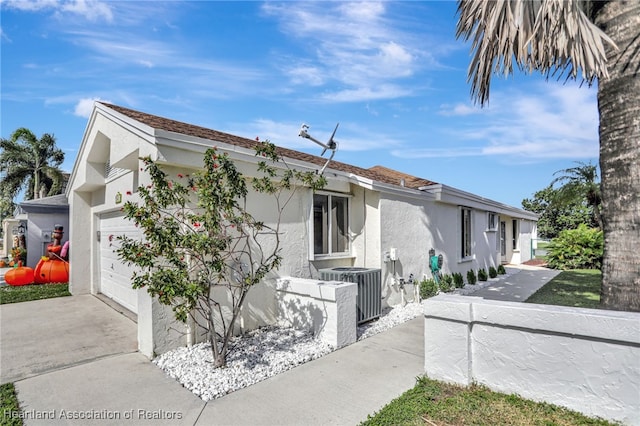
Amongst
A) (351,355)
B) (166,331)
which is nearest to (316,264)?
(351,355)

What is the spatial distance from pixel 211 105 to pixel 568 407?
8552 mm

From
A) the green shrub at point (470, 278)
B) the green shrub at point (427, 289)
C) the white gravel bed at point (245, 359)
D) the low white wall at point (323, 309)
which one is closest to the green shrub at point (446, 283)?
the green shrub at point (427, 289)

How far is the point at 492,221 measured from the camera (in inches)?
603

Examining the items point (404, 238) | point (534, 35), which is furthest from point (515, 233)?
point (534, 35)

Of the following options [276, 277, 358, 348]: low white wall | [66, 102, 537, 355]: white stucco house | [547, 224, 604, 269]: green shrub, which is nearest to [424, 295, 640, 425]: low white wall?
[276, 277, 358, 348]: low white wall

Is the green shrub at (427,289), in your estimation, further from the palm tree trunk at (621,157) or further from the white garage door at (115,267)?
the white garage door at (115,267)

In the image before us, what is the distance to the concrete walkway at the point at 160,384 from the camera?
3523 mm

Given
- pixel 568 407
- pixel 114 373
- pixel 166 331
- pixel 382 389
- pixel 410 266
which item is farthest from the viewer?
pixel 410 266

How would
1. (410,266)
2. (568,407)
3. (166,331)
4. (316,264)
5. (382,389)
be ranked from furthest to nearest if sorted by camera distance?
(410,266)
(316,264)
(166,331)
(382,389)
(568,407)

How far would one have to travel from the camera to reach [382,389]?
160 inches

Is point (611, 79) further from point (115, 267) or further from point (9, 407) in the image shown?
point (115, 267)

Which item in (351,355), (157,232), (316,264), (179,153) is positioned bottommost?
(351,355)

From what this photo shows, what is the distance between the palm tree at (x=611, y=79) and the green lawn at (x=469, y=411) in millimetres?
1963

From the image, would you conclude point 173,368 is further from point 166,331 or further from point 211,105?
point 211,105
